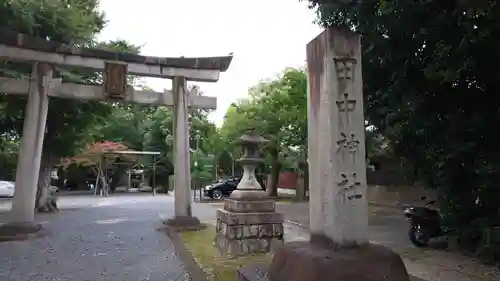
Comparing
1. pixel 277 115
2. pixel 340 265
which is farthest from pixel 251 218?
pixel 277 115

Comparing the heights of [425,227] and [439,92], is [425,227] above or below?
below

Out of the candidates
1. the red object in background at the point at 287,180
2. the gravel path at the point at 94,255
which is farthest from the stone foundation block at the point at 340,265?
the red object in background at the point at 287,180

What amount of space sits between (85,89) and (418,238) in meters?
9.00

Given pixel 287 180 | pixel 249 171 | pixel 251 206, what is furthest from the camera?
pixel 287 180

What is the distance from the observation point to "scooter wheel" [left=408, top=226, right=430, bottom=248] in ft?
28.1

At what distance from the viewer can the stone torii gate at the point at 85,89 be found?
1016 cm

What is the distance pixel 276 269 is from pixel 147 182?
113 ft

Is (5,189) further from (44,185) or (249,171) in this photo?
(249,171)

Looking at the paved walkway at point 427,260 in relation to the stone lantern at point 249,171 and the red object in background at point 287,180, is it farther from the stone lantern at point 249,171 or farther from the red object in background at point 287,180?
the red object in background at point 287,180

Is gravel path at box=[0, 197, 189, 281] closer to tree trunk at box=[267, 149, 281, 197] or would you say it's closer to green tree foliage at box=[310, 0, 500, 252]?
green tree foliage at box=[310, 0, 500, 252]

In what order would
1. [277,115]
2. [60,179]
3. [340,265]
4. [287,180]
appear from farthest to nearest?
[60,179] < [287,180] < [277,115] < [340,265]

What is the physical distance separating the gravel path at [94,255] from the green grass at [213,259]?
0.37m

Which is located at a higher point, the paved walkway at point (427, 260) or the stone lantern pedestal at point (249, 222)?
the stone lantern pedestal at point (249, 222)

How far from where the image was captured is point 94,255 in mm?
7723
